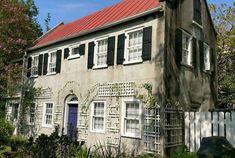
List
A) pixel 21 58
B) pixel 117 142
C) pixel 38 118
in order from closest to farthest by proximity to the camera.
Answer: pixel 117 142 < pixel 38 118 < pixel 21 58

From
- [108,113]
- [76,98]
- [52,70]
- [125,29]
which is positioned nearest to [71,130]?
[76,98]

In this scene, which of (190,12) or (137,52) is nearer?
(137,52)

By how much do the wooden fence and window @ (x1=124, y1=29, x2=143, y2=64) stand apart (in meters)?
3.60

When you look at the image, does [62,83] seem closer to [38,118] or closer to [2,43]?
[38,118]

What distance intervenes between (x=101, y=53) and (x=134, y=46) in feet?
8.09

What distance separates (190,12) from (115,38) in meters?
4.40

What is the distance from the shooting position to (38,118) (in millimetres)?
19797

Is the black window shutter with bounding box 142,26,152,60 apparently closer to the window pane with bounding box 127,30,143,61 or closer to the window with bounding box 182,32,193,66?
the window pane with bounding box 127,30,143,61

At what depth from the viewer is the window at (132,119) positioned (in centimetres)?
1339

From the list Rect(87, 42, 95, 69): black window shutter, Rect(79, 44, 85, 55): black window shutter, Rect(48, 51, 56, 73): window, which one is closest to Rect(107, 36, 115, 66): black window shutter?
Rect(87, 42, 95, 69): black window shutter

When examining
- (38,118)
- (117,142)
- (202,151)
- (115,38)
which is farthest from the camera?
(38,118)

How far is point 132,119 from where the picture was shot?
537 inches

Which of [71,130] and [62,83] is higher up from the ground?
[62,83]

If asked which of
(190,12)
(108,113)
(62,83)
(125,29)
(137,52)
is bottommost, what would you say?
(108,113)
